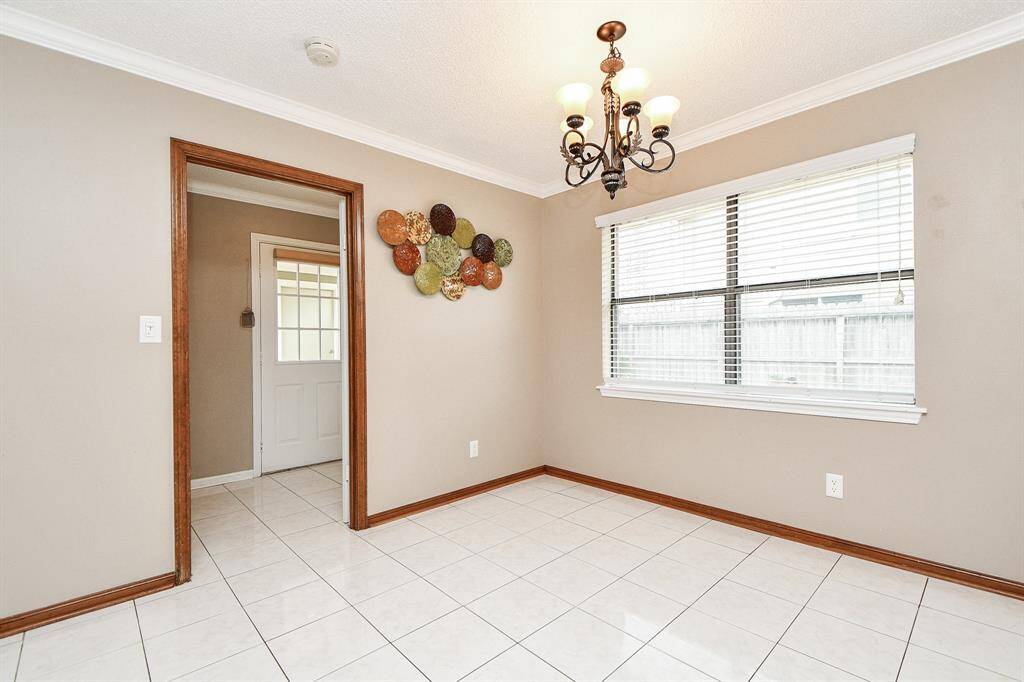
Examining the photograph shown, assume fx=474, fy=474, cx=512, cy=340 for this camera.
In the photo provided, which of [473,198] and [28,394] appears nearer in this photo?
[28,394]

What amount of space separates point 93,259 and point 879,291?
12.7 ft

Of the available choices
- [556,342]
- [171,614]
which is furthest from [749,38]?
[171,614]

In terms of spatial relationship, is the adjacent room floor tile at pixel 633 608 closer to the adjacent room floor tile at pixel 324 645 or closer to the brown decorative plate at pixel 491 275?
the adjacent room floor tile at pixel 324 645

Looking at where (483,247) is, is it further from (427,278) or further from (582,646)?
(582,646)

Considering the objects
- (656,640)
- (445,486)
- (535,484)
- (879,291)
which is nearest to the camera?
(656,640)

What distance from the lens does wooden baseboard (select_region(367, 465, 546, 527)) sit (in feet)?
10.4

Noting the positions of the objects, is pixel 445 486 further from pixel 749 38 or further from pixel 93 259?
pixel 749 38

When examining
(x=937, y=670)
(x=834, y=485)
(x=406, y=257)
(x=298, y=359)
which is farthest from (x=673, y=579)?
(x=298, y=359)

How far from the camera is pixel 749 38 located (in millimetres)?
2162

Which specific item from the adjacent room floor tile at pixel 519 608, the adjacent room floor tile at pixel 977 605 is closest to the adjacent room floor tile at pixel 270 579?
the adjacent room floor tile at pixel 519 608

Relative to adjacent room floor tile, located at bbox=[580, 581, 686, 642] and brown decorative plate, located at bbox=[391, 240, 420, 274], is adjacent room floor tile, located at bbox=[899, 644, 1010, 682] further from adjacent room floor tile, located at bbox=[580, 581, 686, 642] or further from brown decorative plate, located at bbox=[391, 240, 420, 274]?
brown decorative plate, located at bbox=[391, 240, 420, 274]

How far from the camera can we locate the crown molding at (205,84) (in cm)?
202

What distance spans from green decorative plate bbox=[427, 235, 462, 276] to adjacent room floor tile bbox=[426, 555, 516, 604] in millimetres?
1962

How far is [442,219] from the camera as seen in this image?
11.2 ft
